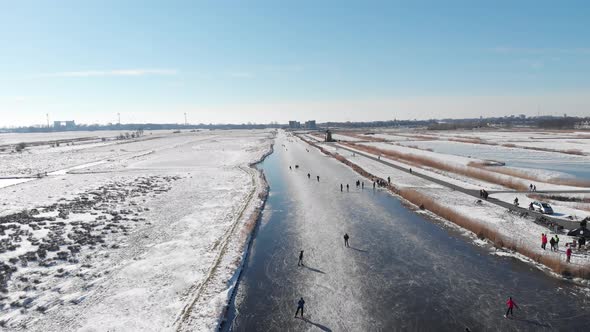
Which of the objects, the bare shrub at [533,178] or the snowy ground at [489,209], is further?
the bare shrub at [533,178]

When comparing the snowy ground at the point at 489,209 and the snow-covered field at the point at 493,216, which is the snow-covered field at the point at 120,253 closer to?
the snow-covered field at the point at 493,216

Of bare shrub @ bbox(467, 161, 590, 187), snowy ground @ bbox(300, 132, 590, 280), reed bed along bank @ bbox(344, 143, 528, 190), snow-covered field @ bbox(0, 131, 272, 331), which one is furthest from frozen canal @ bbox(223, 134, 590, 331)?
bare shrub @ bbox(467, 161, 590, 187)

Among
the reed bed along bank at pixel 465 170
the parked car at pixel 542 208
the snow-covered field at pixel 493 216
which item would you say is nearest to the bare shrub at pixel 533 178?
the reed bed along bank at pixel 465 170

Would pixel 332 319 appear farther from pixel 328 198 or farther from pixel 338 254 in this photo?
pixel 328 198

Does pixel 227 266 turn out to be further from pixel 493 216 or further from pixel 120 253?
pixel 493 216

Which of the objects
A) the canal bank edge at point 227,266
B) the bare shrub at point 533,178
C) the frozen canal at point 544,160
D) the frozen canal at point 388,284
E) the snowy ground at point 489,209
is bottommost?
the frozen canal at point 388,284

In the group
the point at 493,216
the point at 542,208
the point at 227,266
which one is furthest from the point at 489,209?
the point at 227,266

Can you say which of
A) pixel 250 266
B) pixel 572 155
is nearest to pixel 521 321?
pixel 250 266
